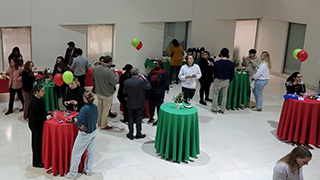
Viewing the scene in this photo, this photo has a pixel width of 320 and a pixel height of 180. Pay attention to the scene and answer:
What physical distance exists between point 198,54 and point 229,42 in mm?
1623

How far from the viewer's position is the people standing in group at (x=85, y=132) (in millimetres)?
5469

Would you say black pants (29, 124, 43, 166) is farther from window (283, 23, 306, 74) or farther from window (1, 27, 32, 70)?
window (283, 23, 306, 74)

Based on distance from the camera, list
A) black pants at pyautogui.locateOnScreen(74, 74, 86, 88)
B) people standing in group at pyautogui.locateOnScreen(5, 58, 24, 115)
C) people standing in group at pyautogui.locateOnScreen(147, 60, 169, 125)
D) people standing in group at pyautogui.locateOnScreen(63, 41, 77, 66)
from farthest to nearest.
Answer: people standing in group at pyautogui.locateOnScreen(63, 41, 77, 66)
black pants at pyautogui.locateOnScreen(74, 74, 86, 88)
people standing in group at pyautogui.locateOnScreen(5, 58, 24, 115)
people standing in group at pyautogui.locateOnScreen(147, 60, 169, 125)

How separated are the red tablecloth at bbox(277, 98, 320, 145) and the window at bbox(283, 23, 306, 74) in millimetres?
6078

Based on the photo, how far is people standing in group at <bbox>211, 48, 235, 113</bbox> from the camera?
28.6ft

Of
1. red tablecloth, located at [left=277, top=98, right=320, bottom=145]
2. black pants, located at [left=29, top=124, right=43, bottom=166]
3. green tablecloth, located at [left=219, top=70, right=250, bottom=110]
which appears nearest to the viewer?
black pants, located at [left=29, top=124, right=43, bottom=166]

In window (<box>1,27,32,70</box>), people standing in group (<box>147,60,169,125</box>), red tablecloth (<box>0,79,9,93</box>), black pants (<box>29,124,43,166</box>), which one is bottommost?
black pants (<box>29,124,43,166</box>)

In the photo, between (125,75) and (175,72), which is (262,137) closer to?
(125,75)

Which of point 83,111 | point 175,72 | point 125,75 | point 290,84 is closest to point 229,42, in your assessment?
point 175,72

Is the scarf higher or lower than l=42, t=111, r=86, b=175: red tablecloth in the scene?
higher

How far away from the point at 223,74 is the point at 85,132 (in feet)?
13.9

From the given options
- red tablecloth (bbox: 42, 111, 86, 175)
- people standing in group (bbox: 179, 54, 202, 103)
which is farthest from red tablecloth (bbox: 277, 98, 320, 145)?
red tablecloth (bbox: 42, 111, 86, 175)

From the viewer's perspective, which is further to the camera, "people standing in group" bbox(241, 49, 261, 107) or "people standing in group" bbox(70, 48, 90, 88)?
"people standing in group" bbox(241, 49, 261, 107)

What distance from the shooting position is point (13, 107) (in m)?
9.11
